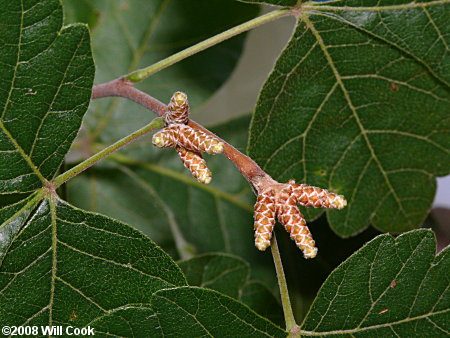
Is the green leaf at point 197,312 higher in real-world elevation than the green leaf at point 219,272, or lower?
lower

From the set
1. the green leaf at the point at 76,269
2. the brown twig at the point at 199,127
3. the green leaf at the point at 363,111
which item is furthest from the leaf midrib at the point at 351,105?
the green leaf at the point at 76,269

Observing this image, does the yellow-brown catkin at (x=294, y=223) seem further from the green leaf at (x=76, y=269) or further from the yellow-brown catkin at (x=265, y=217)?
the green leaf at (x=76, y=269)

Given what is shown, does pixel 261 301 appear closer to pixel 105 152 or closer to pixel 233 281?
pixel 233 281

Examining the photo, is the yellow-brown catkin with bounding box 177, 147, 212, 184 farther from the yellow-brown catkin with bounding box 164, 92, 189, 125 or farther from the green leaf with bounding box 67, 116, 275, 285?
the green leaf with bounding box 67, 116, 275, 285

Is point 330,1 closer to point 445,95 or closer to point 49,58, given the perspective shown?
point 445,95

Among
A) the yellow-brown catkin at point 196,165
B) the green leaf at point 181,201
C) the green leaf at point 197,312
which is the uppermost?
the green leaf at point 181,201

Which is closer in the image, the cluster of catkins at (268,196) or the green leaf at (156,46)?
the cluster of catkins at (268,196)

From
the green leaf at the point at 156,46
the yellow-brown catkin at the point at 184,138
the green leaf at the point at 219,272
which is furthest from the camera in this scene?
the green leaf at the point at 156,46

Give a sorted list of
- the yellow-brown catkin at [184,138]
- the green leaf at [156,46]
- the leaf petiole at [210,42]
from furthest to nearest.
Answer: the green leaf at [156,46]
the leaf petiole at [210,42]
the yellow-brown catkin at [184,138]
